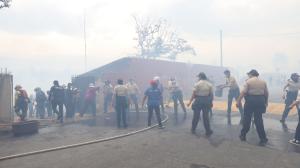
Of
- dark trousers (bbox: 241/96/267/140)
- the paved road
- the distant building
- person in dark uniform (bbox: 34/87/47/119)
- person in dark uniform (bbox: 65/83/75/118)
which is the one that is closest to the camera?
the paved road

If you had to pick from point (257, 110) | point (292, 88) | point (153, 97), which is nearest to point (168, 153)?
point (257, 110)

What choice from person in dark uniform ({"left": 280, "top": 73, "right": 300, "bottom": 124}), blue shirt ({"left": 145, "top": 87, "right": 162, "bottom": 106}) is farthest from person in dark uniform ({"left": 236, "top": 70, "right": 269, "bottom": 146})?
person in dark uniform ({"left": 280, "top": 73, "right": 300, "bottom": 124})

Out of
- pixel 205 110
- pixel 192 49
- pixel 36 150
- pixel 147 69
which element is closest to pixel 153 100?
pixel 205 110

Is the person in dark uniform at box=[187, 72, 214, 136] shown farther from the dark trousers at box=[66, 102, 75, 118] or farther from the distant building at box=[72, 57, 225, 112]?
the distant building at box=[72, 57, 225, 112]

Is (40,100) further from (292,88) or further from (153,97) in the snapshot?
(292,88)

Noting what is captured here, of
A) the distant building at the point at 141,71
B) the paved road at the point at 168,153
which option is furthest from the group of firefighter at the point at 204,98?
the distant building at the point at 141,71

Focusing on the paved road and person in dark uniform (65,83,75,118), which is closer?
the paved road

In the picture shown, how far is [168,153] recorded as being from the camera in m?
7.22

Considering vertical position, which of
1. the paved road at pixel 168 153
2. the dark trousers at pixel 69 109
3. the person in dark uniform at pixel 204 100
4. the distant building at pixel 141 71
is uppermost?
the distant building at pixel 141 71

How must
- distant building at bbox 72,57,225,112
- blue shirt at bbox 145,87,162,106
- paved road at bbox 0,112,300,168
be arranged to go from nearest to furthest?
paved road at bbox 0,112,300,168 < blue shirt at bbox 145,87,162,106 < distant building at bbox 72,57,225,112

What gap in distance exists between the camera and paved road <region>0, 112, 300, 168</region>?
6.46 meters

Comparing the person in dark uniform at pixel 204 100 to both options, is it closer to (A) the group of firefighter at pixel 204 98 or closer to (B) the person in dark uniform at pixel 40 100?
(A) the group of firefighter at pixel 204 98

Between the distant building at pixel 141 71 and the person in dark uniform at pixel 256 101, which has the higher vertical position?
the distant building at pixel 141 71

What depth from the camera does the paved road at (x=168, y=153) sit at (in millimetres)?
6465
